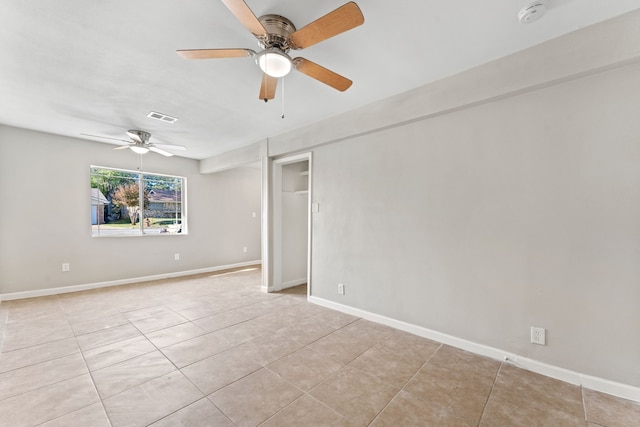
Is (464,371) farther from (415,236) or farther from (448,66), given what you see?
(448,66)

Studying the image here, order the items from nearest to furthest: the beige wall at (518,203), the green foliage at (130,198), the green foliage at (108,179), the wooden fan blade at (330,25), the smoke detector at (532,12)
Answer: the wooden fan blade at (330,25) → the smoke detector at (532,12) → the beige wall at (518,203) → the green foliage at (108,179) → the green foliage at (130,198)

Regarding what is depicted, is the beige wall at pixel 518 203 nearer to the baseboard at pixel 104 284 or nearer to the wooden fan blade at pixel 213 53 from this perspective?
the wooden fan blade at pixel 213 53

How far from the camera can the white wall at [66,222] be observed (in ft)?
13.1

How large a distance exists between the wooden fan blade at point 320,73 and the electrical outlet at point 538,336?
2550mm

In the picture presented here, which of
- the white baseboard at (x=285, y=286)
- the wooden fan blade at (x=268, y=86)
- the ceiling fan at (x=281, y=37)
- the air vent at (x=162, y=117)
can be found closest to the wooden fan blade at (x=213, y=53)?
the ceiling fan at (x=281, y=37)

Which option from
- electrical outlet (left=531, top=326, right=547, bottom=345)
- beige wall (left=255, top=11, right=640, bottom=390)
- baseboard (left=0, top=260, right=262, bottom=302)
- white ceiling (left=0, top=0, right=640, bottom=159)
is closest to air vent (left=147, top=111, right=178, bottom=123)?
white ceiling (left=0, top=0, right=640, bottom=159)

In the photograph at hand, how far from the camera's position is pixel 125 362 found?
2312mm

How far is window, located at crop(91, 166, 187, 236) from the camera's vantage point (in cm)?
483

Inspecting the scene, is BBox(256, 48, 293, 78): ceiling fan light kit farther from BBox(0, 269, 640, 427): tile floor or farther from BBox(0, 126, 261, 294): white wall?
BBox(0, 126, 261, 294): white wall

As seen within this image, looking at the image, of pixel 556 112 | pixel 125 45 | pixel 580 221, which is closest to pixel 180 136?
pixel 125 45

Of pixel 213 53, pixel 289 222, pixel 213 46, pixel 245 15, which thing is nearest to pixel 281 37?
pixel 245 15

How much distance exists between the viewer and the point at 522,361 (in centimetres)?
222

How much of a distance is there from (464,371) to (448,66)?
2.69 m

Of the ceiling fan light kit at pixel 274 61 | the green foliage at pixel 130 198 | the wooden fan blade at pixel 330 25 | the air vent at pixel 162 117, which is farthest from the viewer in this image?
the green foliage at pixel 130 198
